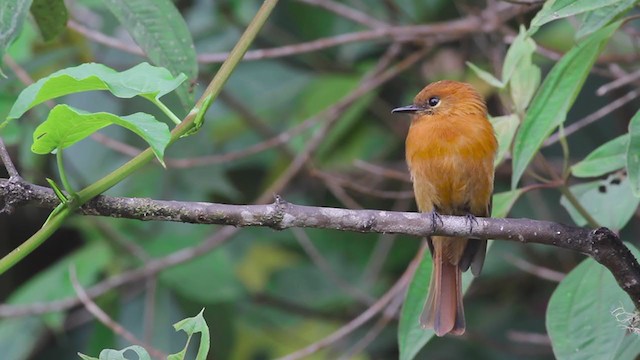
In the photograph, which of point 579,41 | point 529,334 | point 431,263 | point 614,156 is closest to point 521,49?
point 579,41

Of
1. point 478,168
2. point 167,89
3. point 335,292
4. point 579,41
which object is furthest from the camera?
point 335,292

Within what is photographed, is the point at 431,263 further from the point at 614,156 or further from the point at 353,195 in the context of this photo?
the point at 353,195

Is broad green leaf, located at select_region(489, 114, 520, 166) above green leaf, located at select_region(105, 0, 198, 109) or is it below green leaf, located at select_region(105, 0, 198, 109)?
above

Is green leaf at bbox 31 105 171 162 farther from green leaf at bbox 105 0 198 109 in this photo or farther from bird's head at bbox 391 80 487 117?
bird's head at bbox 391 80 487 117

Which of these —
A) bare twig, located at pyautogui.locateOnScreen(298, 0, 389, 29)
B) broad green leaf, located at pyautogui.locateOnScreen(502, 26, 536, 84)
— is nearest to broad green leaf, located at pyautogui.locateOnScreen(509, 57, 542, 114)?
broad green leaf, located at pyautogui.locateOnScreen(502, 26, 536, 84)

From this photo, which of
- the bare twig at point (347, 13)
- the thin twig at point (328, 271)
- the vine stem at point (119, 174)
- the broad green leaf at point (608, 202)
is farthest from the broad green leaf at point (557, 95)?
the thin twig at point (328, 271)

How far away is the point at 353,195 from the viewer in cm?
473

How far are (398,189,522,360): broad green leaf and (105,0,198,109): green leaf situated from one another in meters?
0.87

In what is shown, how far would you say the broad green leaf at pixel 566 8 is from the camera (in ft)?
6.64

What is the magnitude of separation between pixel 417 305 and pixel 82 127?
1.28 metres

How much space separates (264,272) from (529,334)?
53.7 inches

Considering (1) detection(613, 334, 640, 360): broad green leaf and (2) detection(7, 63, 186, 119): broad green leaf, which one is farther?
(1) detection(613, 334, 640, 360): broad green leaf

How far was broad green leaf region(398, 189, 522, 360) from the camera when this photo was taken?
8.56 feet

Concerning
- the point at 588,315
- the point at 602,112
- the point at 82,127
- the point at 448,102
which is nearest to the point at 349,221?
the point at 82,127
